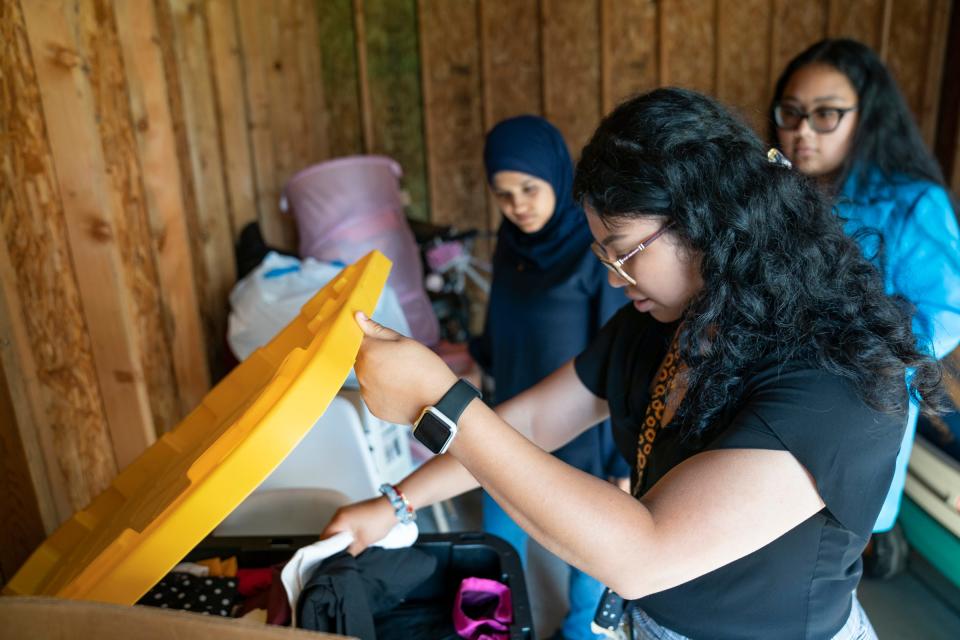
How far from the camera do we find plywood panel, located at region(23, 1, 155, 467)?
1.74 meters

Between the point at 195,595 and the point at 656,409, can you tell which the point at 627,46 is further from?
the point at 195,595

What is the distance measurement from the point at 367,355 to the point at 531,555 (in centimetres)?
225

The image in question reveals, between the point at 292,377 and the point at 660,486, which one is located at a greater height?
the point at 292,377

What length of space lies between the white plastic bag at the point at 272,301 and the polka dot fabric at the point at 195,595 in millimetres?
1475

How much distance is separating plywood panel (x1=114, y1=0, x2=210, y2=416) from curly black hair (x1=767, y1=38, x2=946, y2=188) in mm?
1825

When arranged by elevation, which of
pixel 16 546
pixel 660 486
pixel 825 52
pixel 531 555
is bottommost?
pixel 531 555

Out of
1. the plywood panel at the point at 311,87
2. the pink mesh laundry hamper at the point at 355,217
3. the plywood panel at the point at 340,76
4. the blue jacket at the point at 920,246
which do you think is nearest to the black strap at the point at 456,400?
the blue jacket at the point at 920,246

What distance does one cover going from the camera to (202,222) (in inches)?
119

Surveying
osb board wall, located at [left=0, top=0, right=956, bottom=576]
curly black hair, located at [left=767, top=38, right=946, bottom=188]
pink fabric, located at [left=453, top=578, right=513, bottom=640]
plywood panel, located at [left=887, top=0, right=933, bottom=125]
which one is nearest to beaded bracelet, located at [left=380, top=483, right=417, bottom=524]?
pink fabric, located at [left=453, top=578, right=513, bottom=640]

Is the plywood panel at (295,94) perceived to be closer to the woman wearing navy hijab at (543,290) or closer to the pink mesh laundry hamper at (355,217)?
the pink mesh laundry hamper at (355,217)

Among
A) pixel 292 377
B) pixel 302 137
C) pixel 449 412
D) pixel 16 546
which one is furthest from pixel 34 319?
pixel 302 137

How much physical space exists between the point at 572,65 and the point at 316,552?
13.5 feet

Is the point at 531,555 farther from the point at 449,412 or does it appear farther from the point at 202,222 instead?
the point at 449,412

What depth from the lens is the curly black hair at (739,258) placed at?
3.17 feet
